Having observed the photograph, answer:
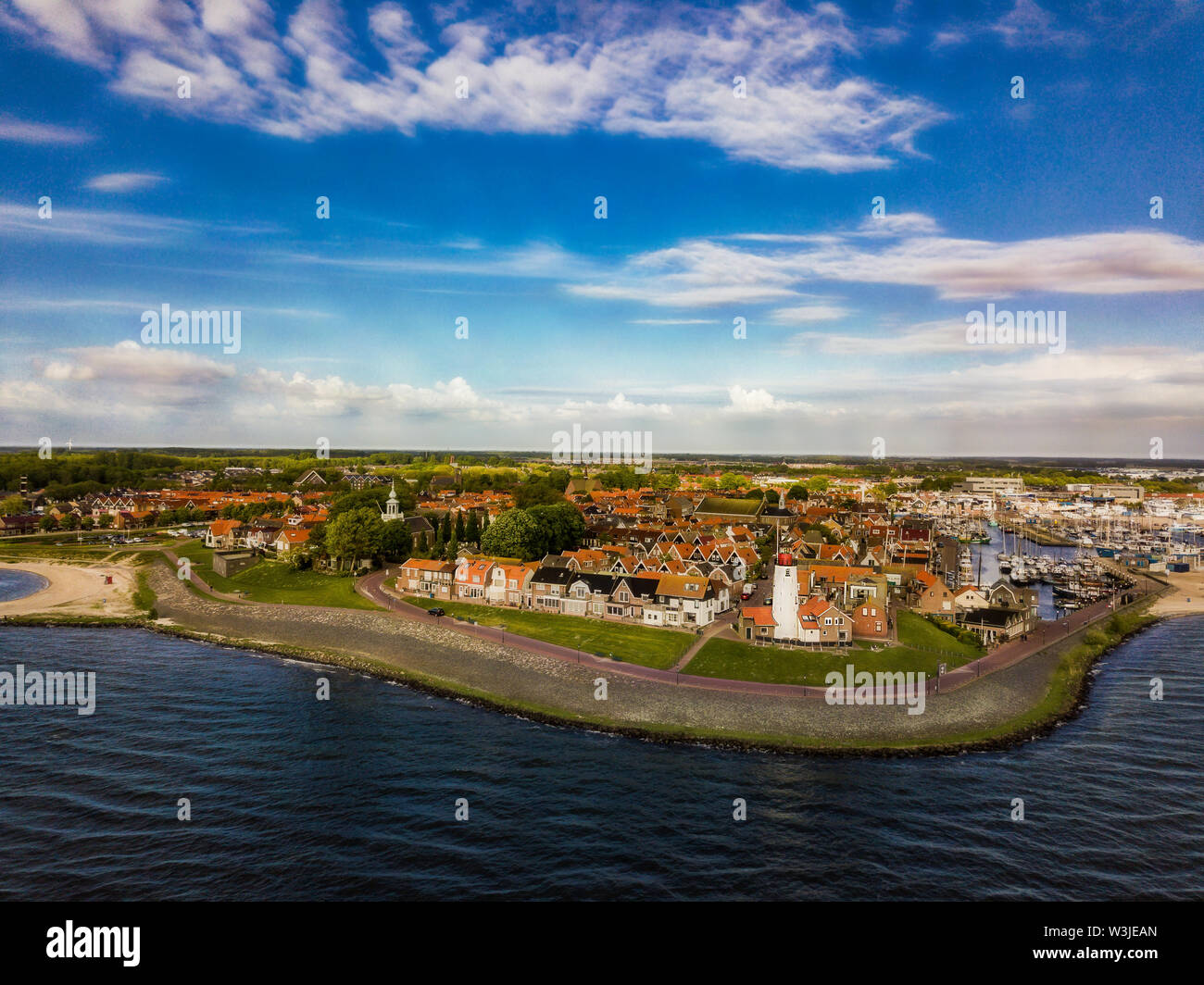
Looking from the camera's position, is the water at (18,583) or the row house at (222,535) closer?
the water at (18,583)

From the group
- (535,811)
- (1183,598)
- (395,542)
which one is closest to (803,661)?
(535,811)

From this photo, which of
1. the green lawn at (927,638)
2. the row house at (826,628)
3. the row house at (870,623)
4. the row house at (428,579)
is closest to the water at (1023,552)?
the green lawn at (927,638)

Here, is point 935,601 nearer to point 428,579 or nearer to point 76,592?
point 428,579

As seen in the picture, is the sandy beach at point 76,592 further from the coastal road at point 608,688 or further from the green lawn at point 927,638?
the green lawn at point 927,638

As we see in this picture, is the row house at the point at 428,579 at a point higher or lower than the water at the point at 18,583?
higher

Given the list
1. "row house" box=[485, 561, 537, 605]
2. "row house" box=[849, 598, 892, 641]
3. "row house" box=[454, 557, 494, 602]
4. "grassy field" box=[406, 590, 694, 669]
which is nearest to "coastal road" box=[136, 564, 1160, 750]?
"grassy field" box=[406, 590, 694, 669]
